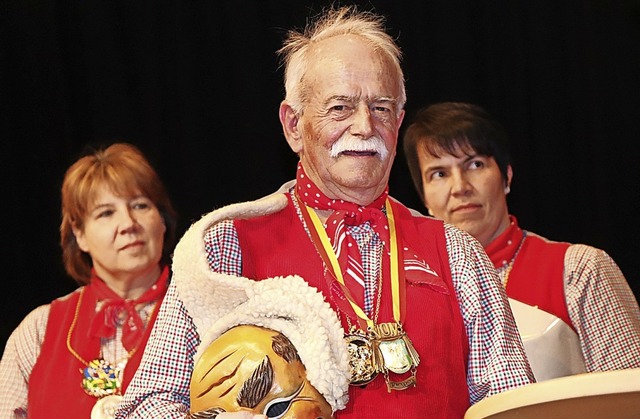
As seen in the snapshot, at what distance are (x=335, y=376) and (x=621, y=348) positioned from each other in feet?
5.52

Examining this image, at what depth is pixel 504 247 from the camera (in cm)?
414

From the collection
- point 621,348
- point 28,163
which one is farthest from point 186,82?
point 621,348

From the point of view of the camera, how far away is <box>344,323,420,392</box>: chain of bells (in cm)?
249

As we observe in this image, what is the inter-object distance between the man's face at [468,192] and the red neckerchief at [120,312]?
3.25 ft

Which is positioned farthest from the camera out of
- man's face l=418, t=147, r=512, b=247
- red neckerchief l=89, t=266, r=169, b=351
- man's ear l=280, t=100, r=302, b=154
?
man's face l=418, t=147, r=512, b=247

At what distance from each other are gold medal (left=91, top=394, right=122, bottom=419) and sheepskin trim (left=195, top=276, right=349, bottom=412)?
1.26 meters

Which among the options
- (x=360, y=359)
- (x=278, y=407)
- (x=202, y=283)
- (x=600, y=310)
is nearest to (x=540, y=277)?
(x=600, y=310)

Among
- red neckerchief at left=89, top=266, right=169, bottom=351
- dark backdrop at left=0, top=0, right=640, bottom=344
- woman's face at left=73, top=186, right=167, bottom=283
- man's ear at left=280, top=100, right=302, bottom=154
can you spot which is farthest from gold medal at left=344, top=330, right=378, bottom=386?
dark backdrop at left=0, top=0, right=640, bottom=344

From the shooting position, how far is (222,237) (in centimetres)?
266

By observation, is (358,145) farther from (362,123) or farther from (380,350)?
(380,350)

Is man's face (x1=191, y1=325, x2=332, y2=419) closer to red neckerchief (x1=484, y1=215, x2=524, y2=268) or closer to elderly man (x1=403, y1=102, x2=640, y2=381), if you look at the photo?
elderly man (x1=403, y1=102, x2=640, y2=381)

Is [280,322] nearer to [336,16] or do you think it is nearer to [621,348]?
[336,16]

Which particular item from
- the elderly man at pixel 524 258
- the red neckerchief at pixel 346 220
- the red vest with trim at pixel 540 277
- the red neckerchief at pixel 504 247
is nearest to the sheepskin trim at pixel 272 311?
the red neckerchief at pixel 346 220

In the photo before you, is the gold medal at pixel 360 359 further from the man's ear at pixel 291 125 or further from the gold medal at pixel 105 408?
the gold medal at pixel 105 408
